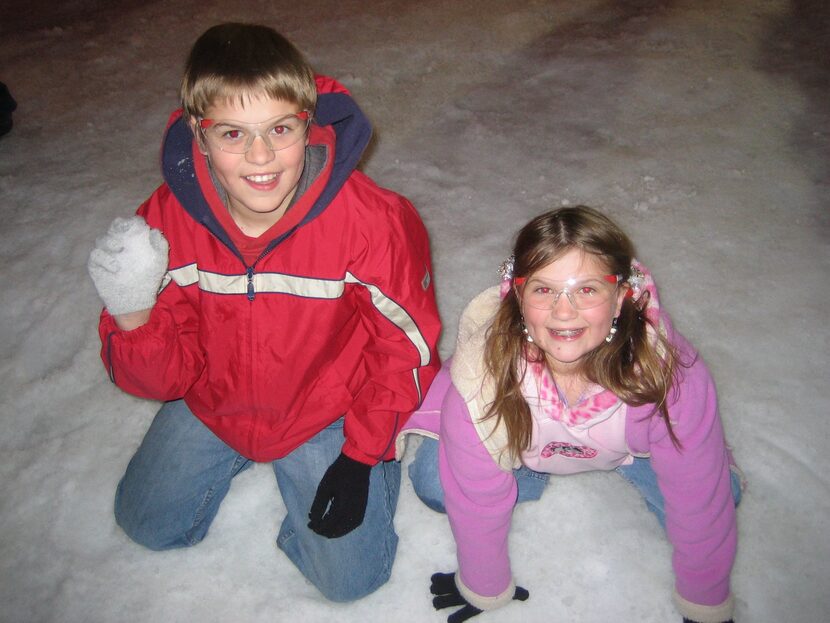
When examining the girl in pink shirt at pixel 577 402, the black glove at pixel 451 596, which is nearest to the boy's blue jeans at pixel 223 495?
the black glove at pixel 451 596

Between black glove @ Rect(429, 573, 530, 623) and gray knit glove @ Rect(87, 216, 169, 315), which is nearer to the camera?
gray knit glove @ Rect(87, 216, 169, 315)

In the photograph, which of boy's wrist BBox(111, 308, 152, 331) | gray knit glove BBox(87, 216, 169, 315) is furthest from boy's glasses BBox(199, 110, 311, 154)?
boy's wrist BBox(111, 308, 152, 331)

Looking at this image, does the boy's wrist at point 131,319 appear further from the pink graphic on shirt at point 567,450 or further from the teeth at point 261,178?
the pink graphic on shirt at point 567,450

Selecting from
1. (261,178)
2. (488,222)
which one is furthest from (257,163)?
(488,222)

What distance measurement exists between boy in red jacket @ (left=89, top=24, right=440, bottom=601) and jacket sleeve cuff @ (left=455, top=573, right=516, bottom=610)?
0.21 m

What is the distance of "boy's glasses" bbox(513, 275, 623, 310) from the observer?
110cm

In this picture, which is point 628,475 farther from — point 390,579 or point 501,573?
point 390,579

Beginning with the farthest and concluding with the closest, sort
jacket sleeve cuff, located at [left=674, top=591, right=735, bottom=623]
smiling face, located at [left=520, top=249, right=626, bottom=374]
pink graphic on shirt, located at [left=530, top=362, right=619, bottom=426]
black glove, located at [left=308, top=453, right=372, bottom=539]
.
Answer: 1. black glove, located at [left=308, top=453, right=372, bottom=539]
2. jacket sleeve cuff, located at [left=674, top=591, right=735, bottom=623]
3. pink graphic on shirt, located at [left=530, top=362, right=619, bottom=426]
4. smiling face, located at [left=520, top=249, right=626, bottom=374]

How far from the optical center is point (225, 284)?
1.33 m

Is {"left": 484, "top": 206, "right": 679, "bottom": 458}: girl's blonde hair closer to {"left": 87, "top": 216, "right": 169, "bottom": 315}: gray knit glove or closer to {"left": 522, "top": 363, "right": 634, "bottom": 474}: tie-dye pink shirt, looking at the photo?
{"left": 522, "top": 363, "right": 634, "bottom": 474}: tie-dye pink shirt

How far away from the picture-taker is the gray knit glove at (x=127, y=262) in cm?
122

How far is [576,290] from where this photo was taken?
1.11 meters

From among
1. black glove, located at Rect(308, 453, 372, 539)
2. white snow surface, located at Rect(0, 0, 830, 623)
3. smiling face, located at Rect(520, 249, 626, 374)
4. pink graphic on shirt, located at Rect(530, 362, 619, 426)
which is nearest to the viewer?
smiling face, located at Rect(520, 249, 626, 374)

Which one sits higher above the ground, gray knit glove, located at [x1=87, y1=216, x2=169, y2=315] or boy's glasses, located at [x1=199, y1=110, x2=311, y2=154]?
boy's glasses, located at [x1=199, y1=110, x2=311, y2=154]
